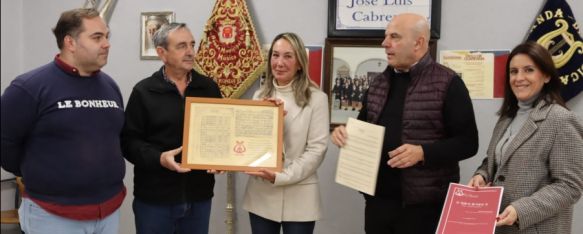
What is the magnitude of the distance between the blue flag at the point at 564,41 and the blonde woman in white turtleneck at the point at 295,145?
123cm

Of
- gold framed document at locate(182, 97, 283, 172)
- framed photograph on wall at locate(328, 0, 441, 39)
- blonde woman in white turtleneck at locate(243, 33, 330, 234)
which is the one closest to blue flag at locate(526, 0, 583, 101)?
framed photograph on wall at locate(328, 0, 441, 39)

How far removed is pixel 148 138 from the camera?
7.66 feet

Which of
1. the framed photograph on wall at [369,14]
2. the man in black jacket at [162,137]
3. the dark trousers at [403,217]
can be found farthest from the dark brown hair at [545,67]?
the man in black jacket at [162,137]

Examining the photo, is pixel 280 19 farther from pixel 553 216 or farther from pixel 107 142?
pixel 553 216

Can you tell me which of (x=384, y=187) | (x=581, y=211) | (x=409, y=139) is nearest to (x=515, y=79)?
(x=409, y=139)

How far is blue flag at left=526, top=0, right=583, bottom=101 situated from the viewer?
2.60 metres

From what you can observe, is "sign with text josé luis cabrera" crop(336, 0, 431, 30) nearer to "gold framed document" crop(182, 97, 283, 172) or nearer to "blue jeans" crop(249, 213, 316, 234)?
"gold framed document" crop(182, 97, 283, 172)

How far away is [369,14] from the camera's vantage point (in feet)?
9.59

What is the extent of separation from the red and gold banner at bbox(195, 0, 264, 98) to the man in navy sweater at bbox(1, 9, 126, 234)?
3.69ft

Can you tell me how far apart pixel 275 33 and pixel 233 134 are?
3.37ft

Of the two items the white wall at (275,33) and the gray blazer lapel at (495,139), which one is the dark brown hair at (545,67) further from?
the white wall at (275,33)

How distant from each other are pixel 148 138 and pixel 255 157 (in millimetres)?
489

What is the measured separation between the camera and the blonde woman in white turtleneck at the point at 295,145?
231cm

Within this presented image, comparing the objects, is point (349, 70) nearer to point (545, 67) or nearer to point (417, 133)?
point (417, 133)
